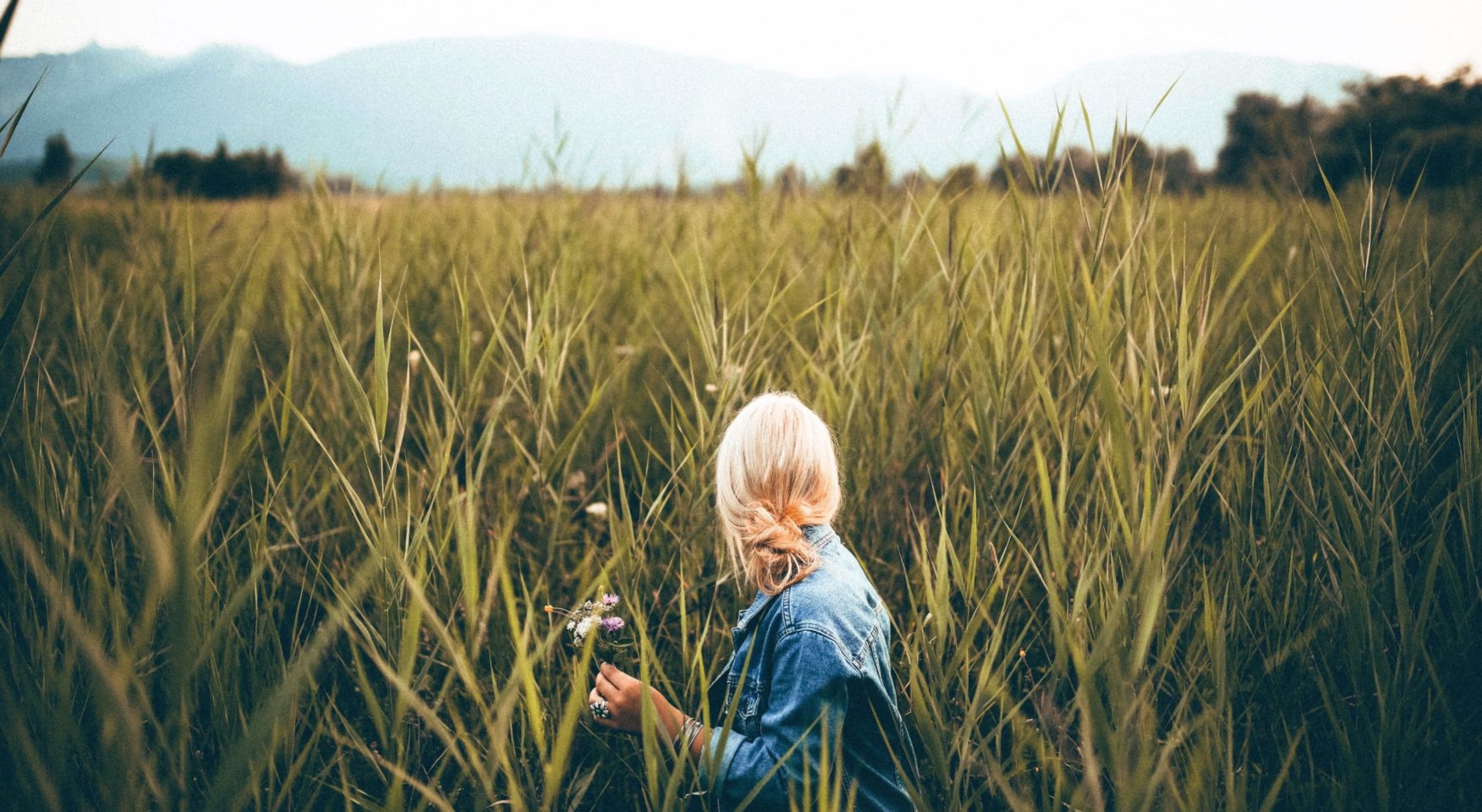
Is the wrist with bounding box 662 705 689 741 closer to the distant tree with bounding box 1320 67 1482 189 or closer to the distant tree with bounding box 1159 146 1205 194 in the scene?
the distant tree with bounding box 1159 146 1205 194

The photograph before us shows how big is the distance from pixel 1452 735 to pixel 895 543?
817 millimetres

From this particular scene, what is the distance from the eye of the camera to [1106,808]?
42.0 inches

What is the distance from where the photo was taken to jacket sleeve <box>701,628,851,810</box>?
927mm

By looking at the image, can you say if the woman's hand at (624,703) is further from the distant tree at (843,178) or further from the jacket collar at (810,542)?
the distant tree at (843,178)

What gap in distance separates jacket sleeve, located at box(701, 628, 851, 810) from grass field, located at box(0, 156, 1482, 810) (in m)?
0.11

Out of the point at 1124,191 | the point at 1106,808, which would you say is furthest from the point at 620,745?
the point at 1124,191

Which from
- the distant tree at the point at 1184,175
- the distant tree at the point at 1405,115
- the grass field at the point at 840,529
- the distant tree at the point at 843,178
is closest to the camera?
the grass field at the point at 840,529

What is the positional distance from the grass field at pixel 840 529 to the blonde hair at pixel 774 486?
0.14m

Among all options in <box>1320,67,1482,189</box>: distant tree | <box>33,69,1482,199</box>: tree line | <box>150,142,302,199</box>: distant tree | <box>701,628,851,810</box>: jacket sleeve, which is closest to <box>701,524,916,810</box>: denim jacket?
<box>701,628,851,810</box>: jacket sleeve

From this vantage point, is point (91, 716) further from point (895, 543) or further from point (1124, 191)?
point (1124, 191)

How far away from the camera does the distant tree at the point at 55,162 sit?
227cm

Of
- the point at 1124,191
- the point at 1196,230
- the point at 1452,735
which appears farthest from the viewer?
the point at 1196,230

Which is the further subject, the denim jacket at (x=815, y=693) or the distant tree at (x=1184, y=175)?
the distant tree at (x=1184, y=175)

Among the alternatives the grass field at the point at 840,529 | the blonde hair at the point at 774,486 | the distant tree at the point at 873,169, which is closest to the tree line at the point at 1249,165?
the distant tree at the point at 873,169
